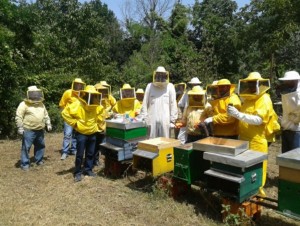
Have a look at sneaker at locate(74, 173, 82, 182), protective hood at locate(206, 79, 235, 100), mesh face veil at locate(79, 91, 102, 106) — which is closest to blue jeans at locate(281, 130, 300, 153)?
protective hood at locate(206, 79, 235, 100)

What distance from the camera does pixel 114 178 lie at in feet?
21.8

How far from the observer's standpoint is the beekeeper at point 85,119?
20.3 feet

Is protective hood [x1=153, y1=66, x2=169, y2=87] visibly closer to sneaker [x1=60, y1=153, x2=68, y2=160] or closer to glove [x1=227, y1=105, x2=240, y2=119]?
glove [x1=227, y1=105, x2=240, y2=119]

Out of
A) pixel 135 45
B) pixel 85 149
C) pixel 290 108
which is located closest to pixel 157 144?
pixel 85 149

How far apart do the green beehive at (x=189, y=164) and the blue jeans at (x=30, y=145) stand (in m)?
3.77

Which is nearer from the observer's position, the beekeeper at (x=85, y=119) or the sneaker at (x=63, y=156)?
the beekeeper at (x=85, y=119)

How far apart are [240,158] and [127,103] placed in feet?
12.8

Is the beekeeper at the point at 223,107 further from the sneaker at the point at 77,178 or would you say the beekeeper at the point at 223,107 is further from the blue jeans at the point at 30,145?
the blue jeans at the point at 30,145

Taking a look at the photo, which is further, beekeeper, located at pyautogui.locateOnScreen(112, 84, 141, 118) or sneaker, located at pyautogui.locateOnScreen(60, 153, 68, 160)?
sneaker, located at pyautogui.locateOnScreen(60, 153, 68, 160)

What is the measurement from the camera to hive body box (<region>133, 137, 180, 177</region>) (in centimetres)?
527

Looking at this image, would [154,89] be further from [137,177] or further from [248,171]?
[248,171]

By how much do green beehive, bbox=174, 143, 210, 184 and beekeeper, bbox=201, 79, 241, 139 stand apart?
67 centimetres

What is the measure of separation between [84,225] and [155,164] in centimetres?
137

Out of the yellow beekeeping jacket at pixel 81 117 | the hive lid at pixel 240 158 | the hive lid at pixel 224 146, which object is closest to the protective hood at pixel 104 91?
the yellow beekeeping jacket at pixel 81 117
